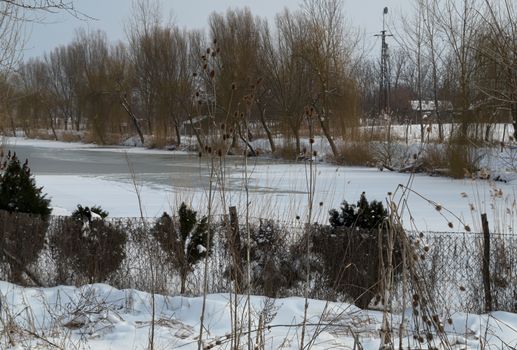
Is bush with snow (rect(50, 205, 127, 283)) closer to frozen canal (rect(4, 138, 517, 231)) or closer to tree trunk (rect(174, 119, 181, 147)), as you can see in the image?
frozen canal (rect(4, 138, 517, 231))

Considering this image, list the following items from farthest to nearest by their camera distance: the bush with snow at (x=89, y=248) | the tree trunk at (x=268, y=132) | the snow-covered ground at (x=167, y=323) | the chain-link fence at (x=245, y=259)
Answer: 1. the tree trunk at (x=268, y=132)
2. the bush with snow at (x=89, y=248)
3. the chain-link fence at (x=245, y=259)
4. the snow-covered ground at (x=167, y=323)

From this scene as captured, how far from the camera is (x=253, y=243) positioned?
6.41 meters

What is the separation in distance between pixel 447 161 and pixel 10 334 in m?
18.7

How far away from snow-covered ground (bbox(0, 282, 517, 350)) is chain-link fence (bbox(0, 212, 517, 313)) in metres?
0.51

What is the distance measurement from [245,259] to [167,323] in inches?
70.9

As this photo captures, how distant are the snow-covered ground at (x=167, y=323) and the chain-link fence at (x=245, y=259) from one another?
51 centimetres

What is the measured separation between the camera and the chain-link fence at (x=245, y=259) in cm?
604

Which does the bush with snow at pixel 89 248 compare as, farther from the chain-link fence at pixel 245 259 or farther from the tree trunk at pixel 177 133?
the tree trunk at pixel 177 133

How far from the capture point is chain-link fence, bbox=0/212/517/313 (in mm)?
6035

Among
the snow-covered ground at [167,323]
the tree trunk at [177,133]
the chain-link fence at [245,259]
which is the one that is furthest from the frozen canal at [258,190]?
the tree trunk at [177,133]

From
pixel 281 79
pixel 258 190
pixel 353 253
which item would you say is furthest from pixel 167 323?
pixel 281 79

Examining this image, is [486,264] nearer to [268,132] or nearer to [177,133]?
[268,132]

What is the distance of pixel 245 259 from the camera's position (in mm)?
6543

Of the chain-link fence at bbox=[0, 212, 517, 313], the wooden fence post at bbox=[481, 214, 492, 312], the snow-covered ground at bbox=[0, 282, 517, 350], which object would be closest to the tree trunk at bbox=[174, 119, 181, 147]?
the chain-link fence at bbox=[0, 212, 517, 313]
